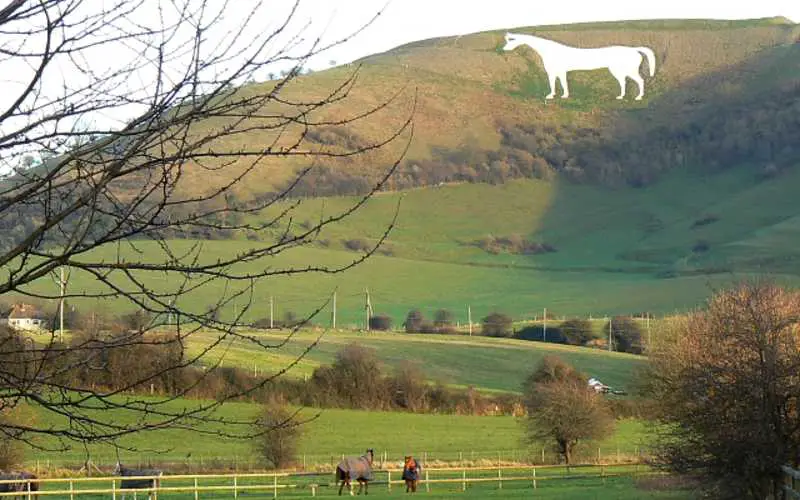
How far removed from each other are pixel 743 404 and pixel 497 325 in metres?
108

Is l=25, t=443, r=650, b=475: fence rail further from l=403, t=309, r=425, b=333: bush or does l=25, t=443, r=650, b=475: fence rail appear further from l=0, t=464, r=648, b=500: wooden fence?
l=403, t=309, r=425, b=333: bush

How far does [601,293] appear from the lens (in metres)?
161

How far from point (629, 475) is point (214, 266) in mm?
47993

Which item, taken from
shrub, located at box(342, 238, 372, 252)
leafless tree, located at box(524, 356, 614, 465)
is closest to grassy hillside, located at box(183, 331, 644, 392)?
leafless tree, located at box(524, 356, 614, 465)

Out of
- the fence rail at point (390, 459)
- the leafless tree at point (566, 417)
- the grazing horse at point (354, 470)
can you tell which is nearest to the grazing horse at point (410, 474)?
the grazing horse at point (354, 470)

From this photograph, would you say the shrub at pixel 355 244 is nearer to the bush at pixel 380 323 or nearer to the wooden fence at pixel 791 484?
the bush at pixel 380 323

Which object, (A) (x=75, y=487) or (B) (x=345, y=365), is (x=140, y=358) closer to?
(A) (x=75, y=487)

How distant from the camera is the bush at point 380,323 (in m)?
137

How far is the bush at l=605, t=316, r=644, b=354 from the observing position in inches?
4742

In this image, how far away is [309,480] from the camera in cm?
4866

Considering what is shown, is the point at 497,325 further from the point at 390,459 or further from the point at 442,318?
the point at 390,459

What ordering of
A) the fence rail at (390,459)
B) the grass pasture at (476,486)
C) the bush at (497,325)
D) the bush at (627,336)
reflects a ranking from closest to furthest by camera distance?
the grass pasture at (476,486)
the fence rail at (390,459)
the bush at (627,336)
the bush at (497,325)

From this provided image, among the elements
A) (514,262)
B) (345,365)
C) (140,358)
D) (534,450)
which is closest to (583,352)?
(345,365)

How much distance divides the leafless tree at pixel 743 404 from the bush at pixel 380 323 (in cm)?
10931
